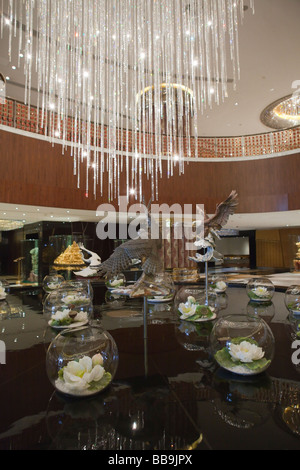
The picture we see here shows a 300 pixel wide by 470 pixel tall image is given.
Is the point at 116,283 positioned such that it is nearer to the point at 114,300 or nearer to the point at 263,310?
the point at 114,300

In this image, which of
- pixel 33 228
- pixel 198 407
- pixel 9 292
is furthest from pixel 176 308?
pixel 33 228

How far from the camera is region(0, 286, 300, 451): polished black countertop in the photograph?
3.07 ft

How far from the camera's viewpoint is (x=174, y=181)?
8.27m

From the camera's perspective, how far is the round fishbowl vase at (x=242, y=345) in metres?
1.41

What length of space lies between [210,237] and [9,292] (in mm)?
3148

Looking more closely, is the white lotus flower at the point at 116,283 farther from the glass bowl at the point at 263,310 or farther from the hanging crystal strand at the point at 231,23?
the hanging crystal strand at the point at 231,23

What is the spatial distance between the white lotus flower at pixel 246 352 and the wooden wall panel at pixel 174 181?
5.86m

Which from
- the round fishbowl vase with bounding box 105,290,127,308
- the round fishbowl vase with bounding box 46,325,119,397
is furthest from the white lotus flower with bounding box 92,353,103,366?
the round fishbowl vase with bounding box 105,290,127,308

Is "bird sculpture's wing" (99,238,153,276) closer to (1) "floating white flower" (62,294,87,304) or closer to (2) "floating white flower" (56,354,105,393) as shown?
(1) "floating white flower" (62,294,87,304)

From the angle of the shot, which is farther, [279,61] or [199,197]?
[199,197]

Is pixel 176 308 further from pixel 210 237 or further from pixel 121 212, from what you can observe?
pixel 121 212
